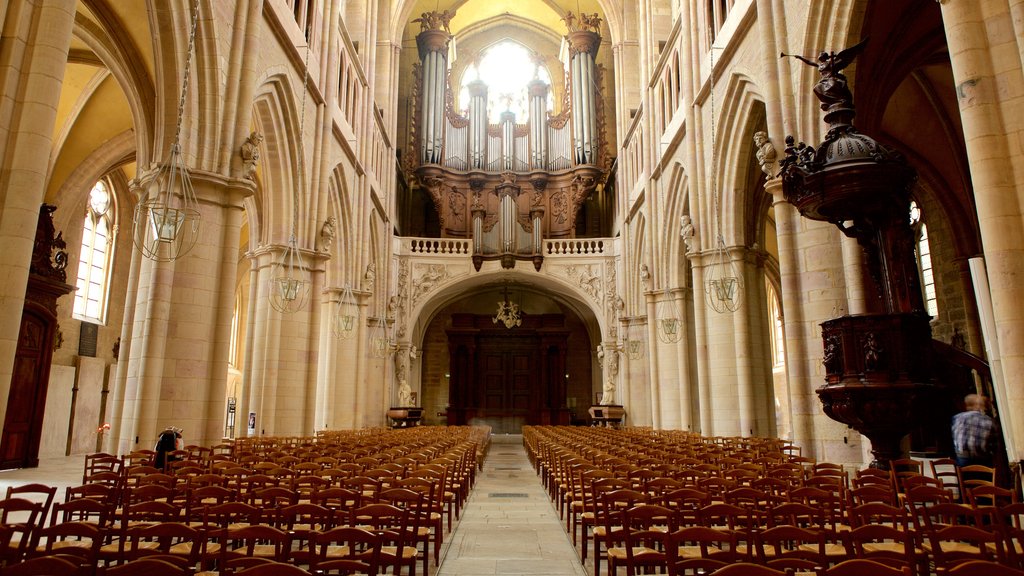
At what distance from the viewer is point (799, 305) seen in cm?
995

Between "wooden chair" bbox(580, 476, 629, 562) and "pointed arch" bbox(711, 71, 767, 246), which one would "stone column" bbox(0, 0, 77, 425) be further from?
"pointed arch" bbox(711, 71, 767, 246)

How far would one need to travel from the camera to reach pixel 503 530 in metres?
7.24

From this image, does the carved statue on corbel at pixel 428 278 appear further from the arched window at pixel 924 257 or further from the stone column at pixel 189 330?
the arched window at pixel 924 257

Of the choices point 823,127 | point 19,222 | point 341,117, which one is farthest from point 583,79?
point 19,222

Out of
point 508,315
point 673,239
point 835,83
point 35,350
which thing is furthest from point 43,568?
point 508,315

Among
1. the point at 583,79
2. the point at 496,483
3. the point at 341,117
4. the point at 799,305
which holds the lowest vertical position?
the point at 496,483

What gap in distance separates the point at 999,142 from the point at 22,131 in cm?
859

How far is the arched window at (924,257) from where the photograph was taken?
55.2ft

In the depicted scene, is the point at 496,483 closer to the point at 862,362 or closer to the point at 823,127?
the point at 862,362

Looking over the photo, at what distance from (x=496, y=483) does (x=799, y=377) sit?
5.42 metres

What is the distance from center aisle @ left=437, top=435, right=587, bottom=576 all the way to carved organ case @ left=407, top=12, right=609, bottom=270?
18.1m

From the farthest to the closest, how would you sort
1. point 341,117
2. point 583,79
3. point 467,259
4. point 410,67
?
point 410,67 → point 583,79 → point 467,259 → point 341,117

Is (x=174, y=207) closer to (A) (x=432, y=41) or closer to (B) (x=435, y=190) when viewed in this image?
(B) (x=435, y=190)

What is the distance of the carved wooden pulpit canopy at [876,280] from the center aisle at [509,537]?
3.48 metres
